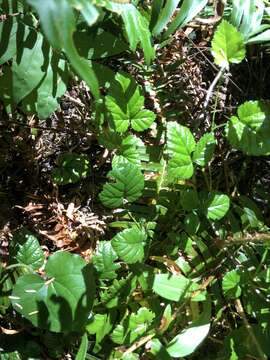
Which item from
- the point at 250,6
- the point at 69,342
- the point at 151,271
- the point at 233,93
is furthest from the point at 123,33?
the point at 69,342

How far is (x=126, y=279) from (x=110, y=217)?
223 mm

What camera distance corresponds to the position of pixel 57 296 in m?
1.22

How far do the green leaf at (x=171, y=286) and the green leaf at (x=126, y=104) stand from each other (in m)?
0.37

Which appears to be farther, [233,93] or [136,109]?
[233,93]

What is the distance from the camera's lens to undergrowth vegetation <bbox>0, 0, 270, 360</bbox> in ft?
3.95

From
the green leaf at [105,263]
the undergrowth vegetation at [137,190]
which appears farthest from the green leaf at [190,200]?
the green leaf at [105,263]

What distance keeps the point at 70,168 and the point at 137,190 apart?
0.26m

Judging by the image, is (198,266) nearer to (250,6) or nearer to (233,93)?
(233,93)

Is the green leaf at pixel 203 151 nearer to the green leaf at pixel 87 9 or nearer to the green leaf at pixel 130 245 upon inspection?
the green leaf at pixel 130 245

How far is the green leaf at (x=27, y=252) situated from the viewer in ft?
4.25

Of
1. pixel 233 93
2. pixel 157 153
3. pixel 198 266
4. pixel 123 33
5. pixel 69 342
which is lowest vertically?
pixel 69 342

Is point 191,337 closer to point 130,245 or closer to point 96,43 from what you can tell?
point 130,245

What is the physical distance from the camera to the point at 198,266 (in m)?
1.37

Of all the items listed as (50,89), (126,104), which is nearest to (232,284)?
(126,104)
